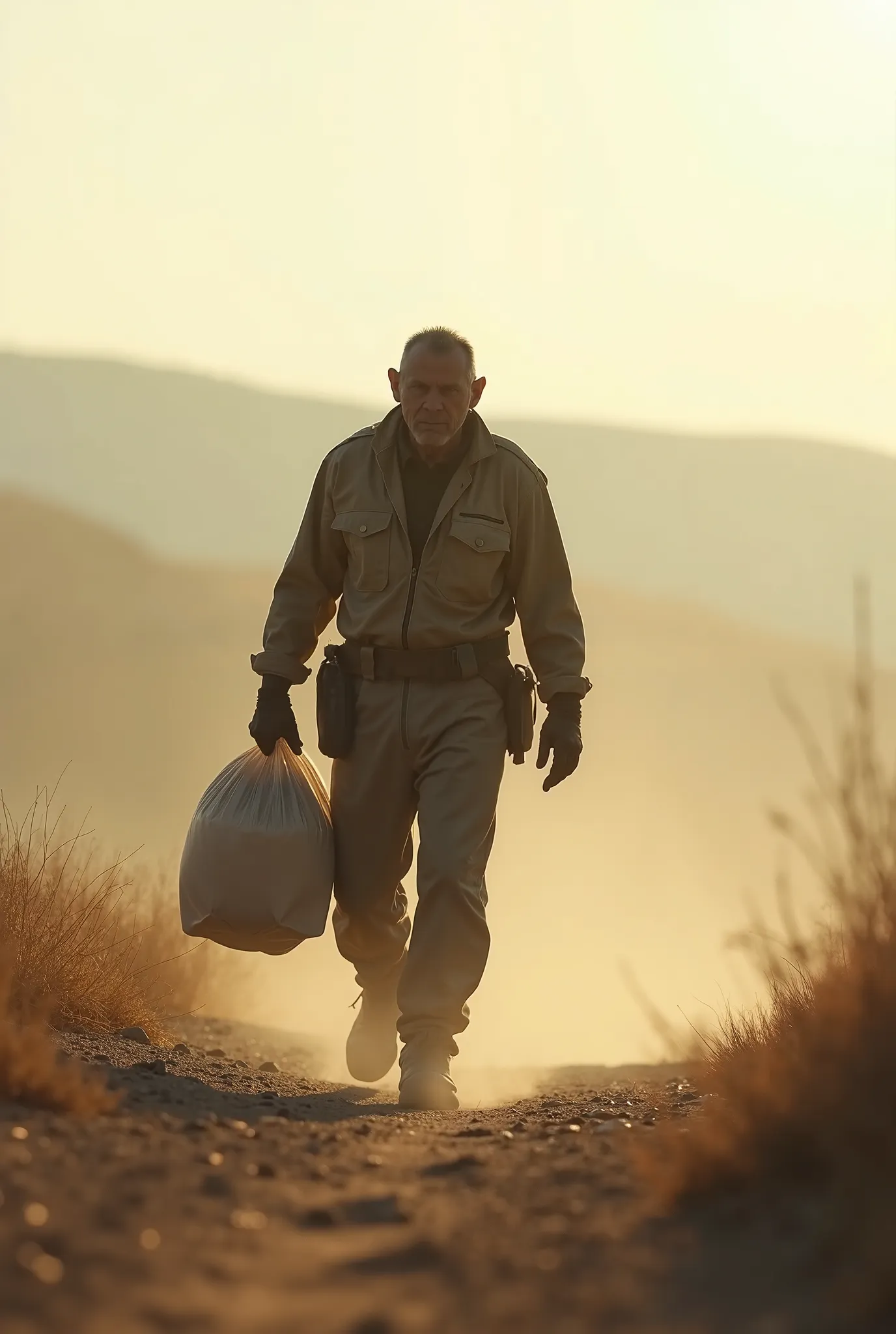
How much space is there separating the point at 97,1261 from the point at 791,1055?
3.88 feet

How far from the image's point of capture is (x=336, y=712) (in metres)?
5.34

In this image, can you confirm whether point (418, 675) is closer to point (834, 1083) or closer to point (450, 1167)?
point (450, 1167)

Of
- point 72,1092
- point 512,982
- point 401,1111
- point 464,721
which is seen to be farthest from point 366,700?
point 512,982

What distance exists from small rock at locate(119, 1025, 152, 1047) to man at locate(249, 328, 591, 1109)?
79 centimetres

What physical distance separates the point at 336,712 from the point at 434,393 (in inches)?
41.7

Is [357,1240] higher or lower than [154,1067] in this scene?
higher

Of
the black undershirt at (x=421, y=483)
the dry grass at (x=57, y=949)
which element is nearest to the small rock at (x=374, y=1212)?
the dry grass at (x=57, y=949)

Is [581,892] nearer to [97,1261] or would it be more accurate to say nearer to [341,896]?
[341,896]

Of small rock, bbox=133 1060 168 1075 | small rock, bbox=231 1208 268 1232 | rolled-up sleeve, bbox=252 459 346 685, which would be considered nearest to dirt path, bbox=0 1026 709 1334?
small rock, bbox=231 1208 268 1232

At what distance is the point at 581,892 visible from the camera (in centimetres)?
2644

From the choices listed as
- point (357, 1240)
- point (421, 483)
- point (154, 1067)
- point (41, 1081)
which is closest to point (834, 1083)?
point (357, 1240)

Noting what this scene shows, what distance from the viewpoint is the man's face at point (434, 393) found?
5113mm

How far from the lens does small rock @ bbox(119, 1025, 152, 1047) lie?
5.44 meters

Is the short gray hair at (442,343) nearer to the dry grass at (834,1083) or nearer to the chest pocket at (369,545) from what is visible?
the chest pocket at (369,545)
